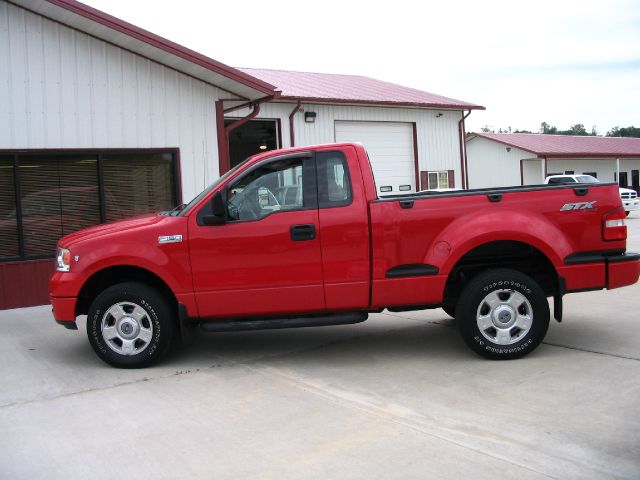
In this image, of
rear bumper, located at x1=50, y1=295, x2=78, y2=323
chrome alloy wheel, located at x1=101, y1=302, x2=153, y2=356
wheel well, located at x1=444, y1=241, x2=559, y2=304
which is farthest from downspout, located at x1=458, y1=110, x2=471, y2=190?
rear bumper, located at x1=50, y1=295, x2=78, y2=323

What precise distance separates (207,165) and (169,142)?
746 mm

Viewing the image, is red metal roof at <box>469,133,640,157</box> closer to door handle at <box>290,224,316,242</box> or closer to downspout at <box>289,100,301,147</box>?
downspout at <box>289,100,301,147</box>

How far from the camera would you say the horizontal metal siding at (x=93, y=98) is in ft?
32.1

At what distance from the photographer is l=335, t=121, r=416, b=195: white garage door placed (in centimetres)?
1841

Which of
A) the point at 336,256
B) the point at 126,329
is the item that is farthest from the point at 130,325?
the point at 336,256

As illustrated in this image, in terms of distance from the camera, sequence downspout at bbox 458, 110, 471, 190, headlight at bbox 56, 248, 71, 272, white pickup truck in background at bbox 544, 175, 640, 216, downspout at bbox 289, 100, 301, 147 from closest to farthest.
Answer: headlight at bbox 56, 248, 71, 272, downspout at bbox 289, 100, 301, 147, downspout at bbox 458, 110, 471, 190, white pickup truck in background at bbox 544, 175, 640, 216

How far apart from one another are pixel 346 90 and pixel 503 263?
13.7 metres

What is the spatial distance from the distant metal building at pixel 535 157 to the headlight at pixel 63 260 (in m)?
32.9

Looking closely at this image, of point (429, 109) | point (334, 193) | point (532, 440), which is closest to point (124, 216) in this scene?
point (334, 193)

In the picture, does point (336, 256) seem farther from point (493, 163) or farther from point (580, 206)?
point (493, 163)

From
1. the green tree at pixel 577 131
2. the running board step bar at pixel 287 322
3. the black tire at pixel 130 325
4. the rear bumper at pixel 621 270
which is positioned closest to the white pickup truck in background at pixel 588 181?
the rear bumper at pixel 621 270

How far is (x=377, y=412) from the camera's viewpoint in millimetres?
4949

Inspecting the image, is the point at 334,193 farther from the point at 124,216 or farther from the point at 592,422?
the point at 124,216

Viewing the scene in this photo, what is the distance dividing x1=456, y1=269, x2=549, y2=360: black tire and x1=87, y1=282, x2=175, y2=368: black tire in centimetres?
282
